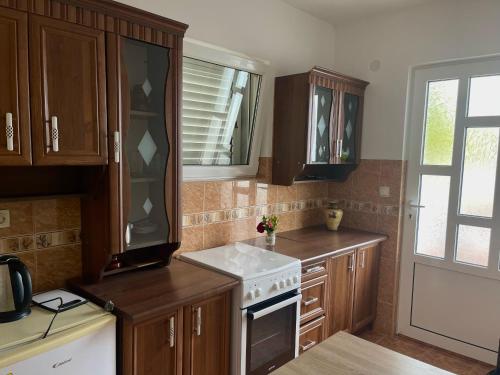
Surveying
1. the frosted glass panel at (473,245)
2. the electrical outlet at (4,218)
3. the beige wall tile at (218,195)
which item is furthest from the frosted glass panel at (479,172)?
the electrical outlet at (4,218)

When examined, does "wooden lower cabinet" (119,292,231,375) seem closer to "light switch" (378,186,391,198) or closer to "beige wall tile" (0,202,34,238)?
"beige wall tile" (0,202,34,238)

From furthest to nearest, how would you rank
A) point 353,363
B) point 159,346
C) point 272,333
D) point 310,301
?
point 310,301 → point 272,333 → point 159,346 → point 353,363

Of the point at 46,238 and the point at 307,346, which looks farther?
the point at 307,346

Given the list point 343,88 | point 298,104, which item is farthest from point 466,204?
point 298,104

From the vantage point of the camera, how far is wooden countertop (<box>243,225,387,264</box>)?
2.58 meters

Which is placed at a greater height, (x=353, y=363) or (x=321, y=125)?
(x=321, y=125)

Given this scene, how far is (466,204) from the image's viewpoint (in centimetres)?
288

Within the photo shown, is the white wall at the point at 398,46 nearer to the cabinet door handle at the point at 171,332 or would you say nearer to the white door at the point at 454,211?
the white door at the point at 454,211

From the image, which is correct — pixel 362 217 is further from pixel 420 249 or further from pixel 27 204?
pixel 27 204

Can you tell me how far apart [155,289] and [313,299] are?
121 centimetres

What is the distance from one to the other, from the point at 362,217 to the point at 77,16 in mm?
2756

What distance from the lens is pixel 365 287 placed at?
314 centimetres

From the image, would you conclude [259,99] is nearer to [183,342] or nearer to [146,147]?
[146,147]

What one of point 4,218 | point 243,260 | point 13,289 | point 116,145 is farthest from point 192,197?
point 13,289
